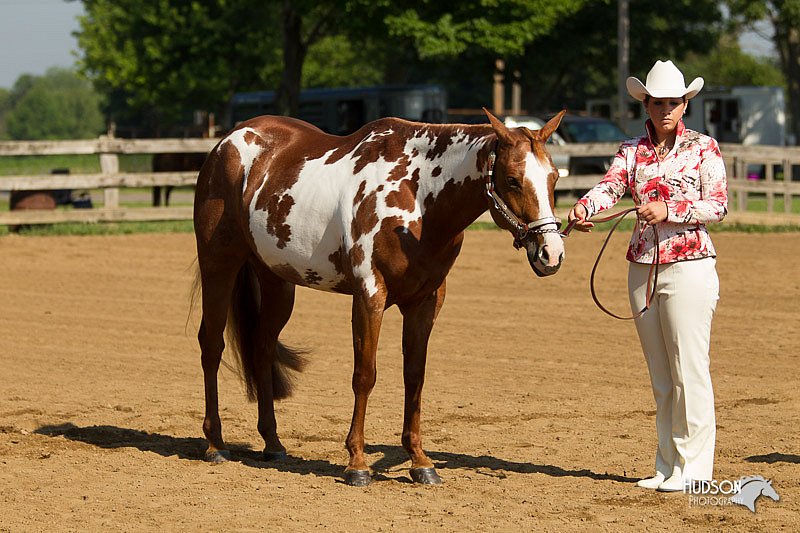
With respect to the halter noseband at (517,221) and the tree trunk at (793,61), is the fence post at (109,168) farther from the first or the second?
the tree trunk at (793,61)

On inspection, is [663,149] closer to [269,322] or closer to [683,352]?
[683,352]

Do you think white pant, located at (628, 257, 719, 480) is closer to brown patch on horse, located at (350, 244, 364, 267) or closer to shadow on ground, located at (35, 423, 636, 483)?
shadow on ground, located at (35, 423, 636, 483)

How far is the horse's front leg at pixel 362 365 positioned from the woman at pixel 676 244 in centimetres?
111

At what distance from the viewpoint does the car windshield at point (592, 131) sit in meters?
28.8

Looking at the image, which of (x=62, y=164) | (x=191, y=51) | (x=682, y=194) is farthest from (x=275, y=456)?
(x=62, y=164)

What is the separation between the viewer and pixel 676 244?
5.55 meters

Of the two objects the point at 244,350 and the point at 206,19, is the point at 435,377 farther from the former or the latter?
the point at 206,19

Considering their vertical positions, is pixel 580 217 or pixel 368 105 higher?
pixel 368 105

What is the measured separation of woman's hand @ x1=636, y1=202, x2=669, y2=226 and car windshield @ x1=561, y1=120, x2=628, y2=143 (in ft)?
77.0

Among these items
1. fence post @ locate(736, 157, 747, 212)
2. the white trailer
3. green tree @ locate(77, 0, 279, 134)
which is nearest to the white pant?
fence post @ locate(736, 157, 747, 212)

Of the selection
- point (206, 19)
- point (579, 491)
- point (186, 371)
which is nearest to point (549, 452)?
point (579, 491)

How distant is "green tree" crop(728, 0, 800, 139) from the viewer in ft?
121

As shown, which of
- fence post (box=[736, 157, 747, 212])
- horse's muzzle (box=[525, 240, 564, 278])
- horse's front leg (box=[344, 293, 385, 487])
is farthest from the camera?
fence post (box=[736, 157, 747, 212])

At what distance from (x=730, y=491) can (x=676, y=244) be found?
1231 mm
